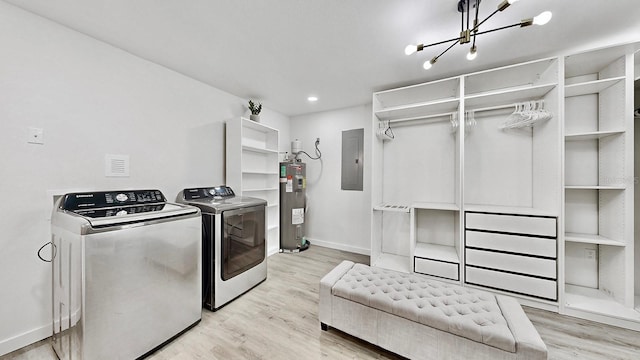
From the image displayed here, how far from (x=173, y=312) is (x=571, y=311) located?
11.5 feet

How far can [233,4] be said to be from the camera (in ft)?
5.12

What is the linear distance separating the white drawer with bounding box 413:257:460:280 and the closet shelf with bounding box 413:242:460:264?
0.15ft

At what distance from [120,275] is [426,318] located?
2.00 metres

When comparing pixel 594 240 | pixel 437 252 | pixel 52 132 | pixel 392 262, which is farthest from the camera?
pixel 392 262

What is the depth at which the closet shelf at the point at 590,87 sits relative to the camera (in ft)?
6.48

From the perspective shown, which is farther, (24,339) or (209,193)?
(209,193)

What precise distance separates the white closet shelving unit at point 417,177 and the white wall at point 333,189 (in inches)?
14.5

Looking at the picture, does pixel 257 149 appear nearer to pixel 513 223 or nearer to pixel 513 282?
pixel 513 223

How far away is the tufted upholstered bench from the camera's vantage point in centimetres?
124

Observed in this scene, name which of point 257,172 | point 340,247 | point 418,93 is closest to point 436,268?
point 340,247

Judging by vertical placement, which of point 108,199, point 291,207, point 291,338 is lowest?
point 291,338

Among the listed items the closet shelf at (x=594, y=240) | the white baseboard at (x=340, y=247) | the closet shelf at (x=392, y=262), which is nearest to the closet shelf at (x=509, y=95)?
the closet shelf at (x=594, y=240)

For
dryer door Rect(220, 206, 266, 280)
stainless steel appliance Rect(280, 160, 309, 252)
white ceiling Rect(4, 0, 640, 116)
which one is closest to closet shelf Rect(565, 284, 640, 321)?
white ceiling Rect(4, 0, 640, 116)

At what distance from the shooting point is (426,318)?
1.40 meters
